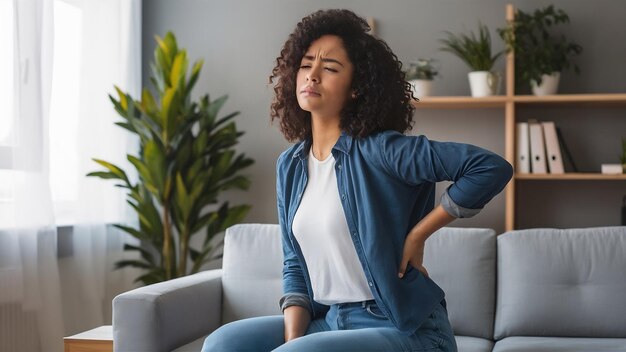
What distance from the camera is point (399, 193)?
182 cm

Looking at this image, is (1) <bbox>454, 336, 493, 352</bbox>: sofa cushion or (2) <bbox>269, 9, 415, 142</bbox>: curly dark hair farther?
(1) <bbox>454, 336, 493, 352</bbox>: sofa cushion

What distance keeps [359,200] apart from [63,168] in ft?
7.86

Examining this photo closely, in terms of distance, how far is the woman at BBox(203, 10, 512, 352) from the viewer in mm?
1742

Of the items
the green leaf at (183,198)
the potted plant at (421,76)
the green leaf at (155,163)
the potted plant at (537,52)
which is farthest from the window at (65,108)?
the potted plant at (537,52)

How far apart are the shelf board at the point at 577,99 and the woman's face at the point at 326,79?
207 centimetres

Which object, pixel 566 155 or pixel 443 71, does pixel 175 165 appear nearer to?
pixel 443 71

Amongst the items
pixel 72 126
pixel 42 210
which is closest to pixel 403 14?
pixel 72 126

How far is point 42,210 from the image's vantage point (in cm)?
355

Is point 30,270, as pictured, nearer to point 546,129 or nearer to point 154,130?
point 154,130

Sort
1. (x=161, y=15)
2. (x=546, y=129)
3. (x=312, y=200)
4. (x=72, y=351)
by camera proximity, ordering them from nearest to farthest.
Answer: (x=312, y=200)
(x=72, y=351)
(x=546, y=129)
(x=161, y=15)

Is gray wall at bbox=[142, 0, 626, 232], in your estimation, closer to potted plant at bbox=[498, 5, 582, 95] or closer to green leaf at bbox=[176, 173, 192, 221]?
potted plant at bbox=[498, 5, 582, 95]

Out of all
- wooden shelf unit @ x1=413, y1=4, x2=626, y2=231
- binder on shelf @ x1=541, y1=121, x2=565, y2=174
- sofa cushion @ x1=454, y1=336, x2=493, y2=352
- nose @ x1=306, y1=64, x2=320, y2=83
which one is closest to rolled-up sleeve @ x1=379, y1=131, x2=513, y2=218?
nose @ x1=306, y1=64, x2=320, y2=83

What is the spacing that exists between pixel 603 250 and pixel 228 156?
6.22 feet

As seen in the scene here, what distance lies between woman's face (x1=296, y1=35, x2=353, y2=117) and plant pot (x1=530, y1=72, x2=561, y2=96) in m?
2.13
